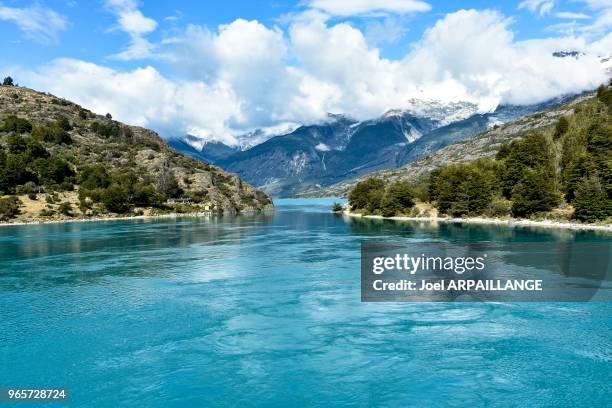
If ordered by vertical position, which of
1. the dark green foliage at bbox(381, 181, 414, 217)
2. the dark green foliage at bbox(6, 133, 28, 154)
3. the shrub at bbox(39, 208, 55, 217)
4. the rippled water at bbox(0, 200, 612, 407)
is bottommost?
the rippled water at bbox(0, 200, 612, 407)

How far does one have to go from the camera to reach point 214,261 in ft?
233

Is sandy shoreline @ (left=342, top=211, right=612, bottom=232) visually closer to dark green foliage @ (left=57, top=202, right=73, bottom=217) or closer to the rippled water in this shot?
the rippled water

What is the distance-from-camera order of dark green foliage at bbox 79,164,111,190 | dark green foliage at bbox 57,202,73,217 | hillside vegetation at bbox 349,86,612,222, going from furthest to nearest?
dark green foliage at bbox 79,164,111,190 → dark green foliage at bbox 57,202,73,217 → hillside vegetation at bbox 349,86,612,222

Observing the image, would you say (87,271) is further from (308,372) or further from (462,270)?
(462,270)

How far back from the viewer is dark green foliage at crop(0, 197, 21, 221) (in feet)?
521

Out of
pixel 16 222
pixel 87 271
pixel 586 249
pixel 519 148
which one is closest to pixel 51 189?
pixel 16 222

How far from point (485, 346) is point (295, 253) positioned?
48.7m

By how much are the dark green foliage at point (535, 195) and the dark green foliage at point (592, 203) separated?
42.4ft

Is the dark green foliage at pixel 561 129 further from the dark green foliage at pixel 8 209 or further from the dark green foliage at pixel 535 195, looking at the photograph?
the dark green foliage at pixel 8 209

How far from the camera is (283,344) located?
109 ft

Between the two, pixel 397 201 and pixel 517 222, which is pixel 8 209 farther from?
pixel 517 222

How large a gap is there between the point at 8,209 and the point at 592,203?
568 ft

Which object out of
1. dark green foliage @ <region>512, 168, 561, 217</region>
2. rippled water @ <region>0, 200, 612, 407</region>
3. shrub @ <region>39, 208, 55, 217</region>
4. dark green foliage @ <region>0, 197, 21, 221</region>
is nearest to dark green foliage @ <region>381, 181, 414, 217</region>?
dark green foliage @ <region>512, 168, 561, 217</region>

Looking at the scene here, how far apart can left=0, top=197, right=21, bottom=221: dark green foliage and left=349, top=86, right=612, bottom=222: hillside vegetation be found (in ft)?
411
